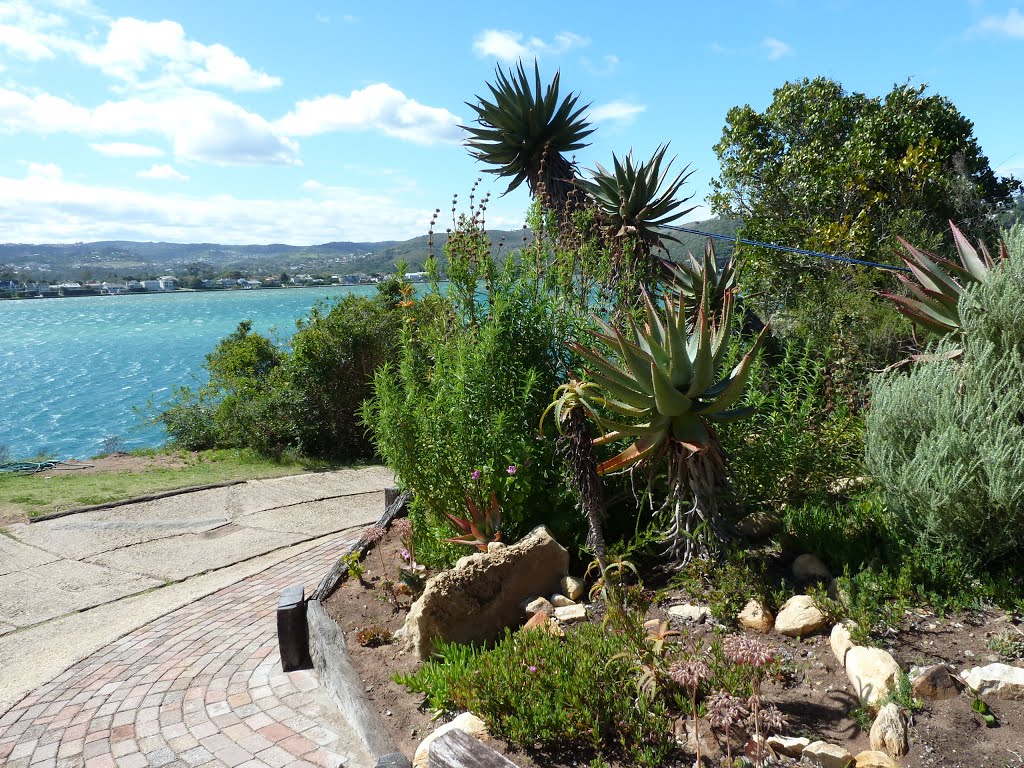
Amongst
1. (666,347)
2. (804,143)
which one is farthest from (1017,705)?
(804,143)

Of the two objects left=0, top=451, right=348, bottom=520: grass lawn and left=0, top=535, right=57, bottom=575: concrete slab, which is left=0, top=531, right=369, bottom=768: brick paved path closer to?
left=0, top=535, right=57, bottom=575: concrete slab

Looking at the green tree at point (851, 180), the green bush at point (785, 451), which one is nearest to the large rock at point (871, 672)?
the green bush at point (785, 451)

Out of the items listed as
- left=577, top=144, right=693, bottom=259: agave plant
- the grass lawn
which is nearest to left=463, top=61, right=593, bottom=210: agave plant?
left=577, top=144, right=693, bottom=259: agave plant

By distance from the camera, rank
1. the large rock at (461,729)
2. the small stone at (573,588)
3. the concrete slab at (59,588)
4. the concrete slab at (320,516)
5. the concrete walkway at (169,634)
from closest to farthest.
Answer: the large rock at (461,729), the concrete walkway at (169,634), the small stone at (573,588), the concrete slab at (59,588), the concrete slab at (320,516)

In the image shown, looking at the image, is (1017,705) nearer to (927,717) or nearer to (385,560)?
(927,717)

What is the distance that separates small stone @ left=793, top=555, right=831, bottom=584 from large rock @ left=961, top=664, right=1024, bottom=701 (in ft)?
3.37

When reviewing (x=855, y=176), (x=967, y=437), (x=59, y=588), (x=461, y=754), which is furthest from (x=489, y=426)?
(x=855, y=176)

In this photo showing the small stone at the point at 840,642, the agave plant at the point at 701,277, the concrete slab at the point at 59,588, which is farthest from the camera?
the agave plant at the point at 701,277

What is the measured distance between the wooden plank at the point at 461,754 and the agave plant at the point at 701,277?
4409 millimetres

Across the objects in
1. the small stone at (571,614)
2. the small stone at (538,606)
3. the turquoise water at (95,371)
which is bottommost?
the turquoise water at (95,371)

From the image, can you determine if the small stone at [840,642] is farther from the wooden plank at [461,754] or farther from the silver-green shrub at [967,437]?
the wooden plank at [461,754]

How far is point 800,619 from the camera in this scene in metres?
3.63

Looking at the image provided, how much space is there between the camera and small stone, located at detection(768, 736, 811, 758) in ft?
9.20

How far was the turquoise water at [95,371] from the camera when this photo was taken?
2802cm
